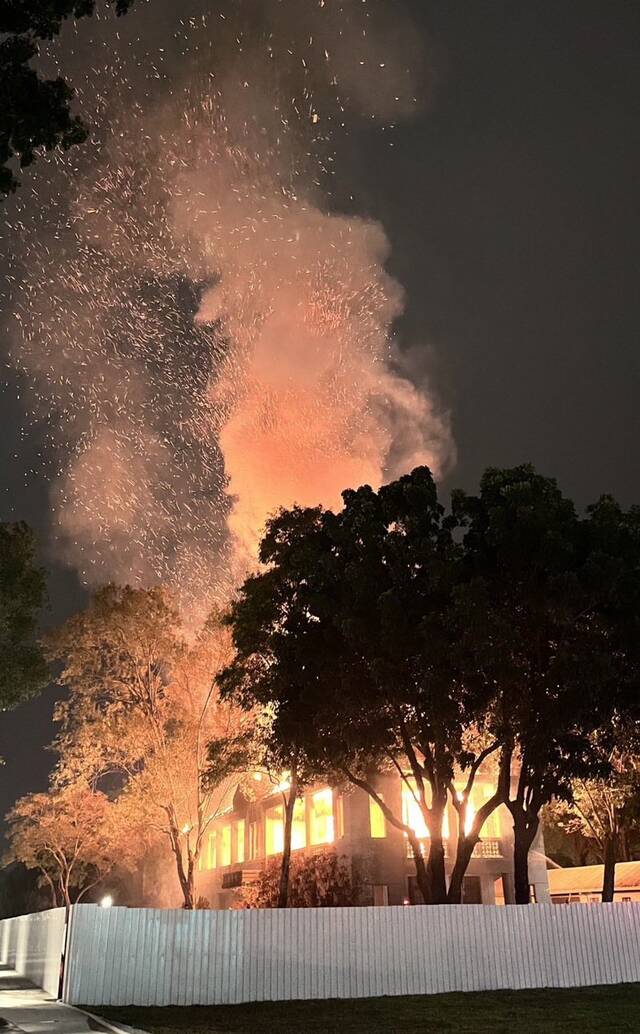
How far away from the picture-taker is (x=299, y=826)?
147ft

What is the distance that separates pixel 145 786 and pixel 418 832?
471 inches

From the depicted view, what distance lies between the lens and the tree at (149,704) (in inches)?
1414

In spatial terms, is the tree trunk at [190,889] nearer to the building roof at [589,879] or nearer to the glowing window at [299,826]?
the glowing window at [299,826]

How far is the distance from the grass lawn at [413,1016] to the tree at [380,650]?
5.83m

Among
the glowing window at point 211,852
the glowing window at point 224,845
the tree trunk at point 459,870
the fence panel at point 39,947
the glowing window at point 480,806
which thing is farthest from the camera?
the glowing window at point 211,852

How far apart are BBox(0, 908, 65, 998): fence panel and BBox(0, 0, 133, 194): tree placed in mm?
14107

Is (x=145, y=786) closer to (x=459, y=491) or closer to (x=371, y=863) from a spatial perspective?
(x=371, y=863)

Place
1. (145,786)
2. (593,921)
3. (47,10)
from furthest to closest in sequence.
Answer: (145,786) → (593,921) → (47,10)

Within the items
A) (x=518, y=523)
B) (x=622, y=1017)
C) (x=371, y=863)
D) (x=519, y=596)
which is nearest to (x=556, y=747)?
(x=519, y=596)

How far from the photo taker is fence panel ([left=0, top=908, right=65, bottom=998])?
63.4ft

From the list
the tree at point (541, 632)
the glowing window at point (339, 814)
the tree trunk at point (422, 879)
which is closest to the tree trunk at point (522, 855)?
the tree at point (541, 632)

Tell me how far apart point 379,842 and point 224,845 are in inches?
718

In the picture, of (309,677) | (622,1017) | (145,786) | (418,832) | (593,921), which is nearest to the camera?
(622,1017)

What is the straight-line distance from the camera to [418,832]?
4062 cm
